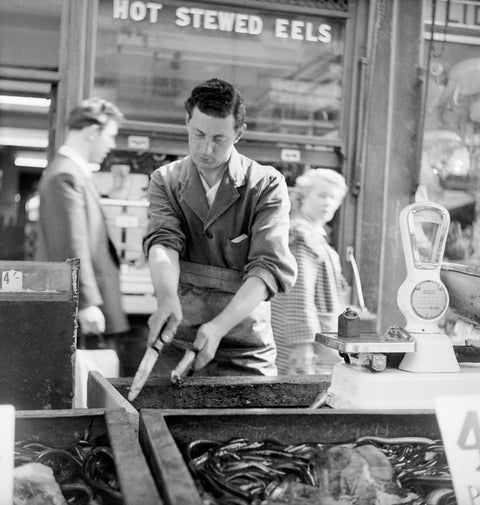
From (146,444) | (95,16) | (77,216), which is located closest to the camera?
A: (146,444)

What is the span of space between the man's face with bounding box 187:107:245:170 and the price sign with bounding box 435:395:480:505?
1.19 metres

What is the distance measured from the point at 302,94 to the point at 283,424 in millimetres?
3165

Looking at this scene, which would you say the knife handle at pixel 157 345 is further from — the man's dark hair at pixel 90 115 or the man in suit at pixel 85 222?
the man's dark hair at pixel 90 115

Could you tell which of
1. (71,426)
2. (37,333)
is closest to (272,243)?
(37,333)

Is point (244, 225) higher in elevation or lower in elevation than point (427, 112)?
lower

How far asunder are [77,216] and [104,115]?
1.61 ft

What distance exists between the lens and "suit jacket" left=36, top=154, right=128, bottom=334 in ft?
10.1

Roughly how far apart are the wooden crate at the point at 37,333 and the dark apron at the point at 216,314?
2.30ft

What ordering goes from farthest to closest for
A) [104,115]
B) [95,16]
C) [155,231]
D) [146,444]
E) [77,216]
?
1. [95,16]
2. [104,115]
3. [77,216]
4. [155,231]
5. [146,444]

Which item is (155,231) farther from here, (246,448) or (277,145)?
(277,145)

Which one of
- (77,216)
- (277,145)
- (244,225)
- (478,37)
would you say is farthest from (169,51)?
(244,225)

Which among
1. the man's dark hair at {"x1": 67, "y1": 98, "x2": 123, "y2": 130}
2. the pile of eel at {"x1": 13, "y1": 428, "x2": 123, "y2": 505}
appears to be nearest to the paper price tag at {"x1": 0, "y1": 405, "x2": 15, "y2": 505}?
the pile of eel at {"x1": 13, "y1": 428, "x2": 123, "y2": 505}

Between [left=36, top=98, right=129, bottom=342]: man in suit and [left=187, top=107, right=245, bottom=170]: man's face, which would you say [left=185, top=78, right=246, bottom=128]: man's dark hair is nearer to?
[left=187, top=107, right=245, bottom=170]: man's face

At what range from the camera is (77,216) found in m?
3.10
